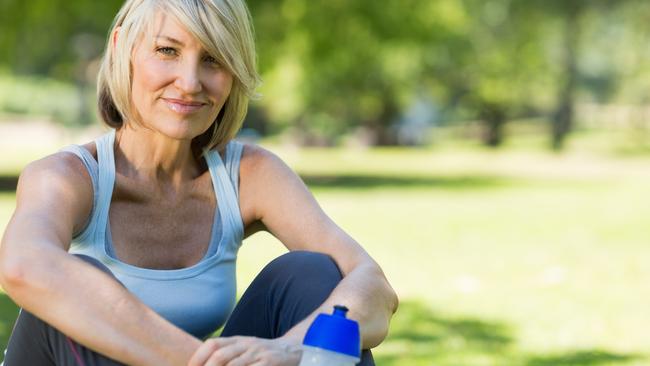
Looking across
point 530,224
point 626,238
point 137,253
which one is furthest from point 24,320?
point 530,224

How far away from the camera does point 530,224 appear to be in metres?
11.6

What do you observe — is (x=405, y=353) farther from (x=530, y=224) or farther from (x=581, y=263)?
(x=530, y=224)

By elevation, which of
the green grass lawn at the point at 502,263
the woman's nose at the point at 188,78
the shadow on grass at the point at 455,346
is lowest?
the green grass lawn at the point at 502,263

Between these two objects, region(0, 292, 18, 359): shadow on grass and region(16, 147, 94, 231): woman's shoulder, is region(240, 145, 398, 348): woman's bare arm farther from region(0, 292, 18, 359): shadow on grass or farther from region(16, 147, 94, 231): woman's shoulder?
region(0, 292, 18, 359): shadow on grass

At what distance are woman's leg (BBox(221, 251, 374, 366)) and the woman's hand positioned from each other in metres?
0.18

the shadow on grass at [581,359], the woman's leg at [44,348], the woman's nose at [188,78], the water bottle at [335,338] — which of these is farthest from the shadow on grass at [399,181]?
the water bottle at [335,338]

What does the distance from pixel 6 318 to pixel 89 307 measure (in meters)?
3.50

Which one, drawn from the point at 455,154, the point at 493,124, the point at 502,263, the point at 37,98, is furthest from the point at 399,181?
the point at 37,98

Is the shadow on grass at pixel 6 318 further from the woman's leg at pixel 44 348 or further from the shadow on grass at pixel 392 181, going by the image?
the shadow on grass at pixel 392 181

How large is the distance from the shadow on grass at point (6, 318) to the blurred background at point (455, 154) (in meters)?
0.01

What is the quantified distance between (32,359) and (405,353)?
2768 millimetres

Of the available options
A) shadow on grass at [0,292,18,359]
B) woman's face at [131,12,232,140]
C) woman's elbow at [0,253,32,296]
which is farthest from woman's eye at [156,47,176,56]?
shadow on grass at [0,292,18,359]

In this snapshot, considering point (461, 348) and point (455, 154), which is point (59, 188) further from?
point (455, 154)

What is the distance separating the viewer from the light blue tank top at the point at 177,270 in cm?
252
